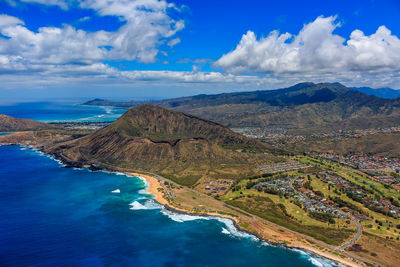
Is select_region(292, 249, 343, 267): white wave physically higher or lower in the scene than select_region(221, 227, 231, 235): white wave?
lower

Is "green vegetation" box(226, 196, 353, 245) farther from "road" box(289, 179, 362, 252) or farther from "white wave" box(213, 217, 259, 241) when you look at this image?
"white wave" box(213, 217, 259, 241)

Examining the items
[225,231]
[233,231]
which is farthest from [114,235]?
[233,231]

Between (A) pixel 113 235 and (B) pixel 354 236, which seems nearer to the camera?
(A) pixel 113 235

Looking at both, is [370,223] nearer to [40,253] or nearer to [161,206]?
[161,206]

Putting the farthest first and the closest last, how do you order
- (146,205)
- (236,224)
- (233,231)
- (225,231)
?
(146,205)
(236,224)
(233,231)
(225,231)

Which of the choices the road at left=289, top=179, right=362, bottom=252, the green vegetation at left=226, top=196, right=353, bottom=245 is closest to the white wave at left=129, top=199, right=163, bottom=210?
the green vegetation at left=226, top=196, right=353, bottom=245

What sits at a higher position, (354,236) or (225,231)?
(354,236)

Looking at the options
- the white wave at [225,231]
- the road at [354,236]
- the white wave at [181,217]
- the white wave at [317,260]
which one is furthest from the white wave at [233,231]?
the road at [354,236]

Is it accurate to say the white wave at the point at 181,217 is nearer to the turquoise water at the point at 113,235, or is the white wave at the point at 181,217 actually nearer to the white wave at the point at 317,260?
the turquoise water at the point at 113,235

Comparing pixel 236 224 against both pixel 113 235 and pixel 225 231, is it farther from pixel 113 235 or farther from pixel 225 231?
pixel 113 235
